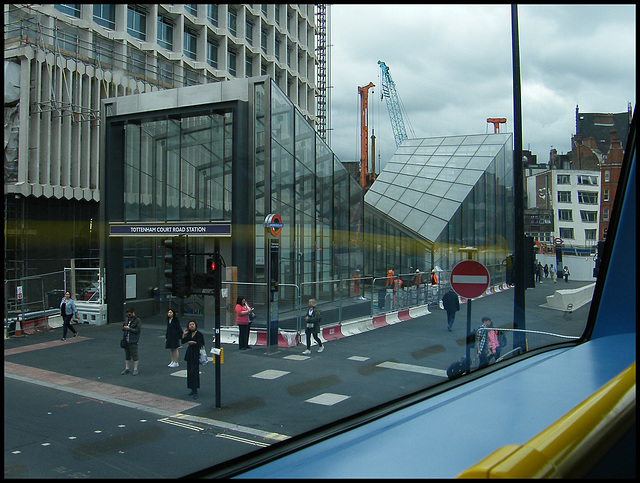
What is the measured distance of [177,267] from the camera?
22.7ft

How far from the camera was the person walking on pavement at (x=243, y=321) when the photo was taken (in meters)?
11.1

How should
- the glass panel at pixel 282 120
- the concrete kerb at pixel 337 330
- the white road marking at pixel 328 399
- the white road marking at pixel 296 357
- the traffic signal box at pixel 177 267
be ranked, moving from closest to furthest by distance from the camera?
the white road marking at pixel 328 399, the traffic signal box at pixel 177 267, the white road marking at pixel 296 357, the concrete kerb at pixel 337 330, the glass panel at pixel 282 120

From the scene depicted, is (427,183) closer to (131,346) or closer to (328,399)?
(131,346)

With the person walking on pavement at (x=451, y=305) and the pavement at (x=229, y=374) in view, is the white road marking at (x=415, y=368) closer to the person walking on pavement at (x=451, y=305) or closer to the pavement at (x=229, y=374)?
the pavement at (x=229, y=374)

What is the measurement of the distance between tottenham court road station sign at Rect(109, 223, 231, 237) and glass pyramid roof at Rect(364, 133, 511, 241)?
7033 mm

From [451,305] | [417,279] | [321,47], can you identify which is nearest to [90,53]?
[321,47]

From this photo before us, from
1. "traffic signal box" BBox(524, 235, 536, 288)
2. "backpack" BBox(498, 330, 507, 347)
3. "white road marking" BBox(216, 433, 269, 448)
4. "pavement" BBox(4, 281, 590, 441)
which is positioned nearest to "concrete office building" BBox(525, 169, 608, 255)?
"traffic signal box" BBox(524, 235, 536, 288)

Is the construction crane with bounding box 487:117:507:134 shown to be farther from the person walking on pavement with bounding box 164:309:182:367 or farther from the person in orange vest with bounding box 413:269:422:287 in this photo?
the person in orange vest with bounding box 413:269:422:287

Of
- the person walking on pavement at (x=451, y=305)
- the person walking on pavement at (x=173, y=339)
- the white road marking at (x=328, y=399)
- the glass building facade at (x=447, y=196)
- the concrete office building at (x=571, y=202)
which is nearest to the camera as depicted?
the concrete office building at (x=571, y=202)

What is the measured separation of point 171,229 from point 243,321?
3987 millimetres

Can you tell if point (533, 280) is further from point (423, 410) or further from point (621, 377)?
point (621, 377)

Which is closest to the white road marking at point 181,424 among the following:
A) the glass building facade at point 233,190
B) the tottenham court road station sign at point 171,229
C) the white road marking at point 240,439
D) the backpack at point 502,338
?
the white road marking at point 240,439

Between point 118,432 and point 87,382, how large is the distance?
206 cm

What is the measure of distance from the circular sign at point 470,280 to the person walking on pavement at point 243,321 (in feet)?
16.2
